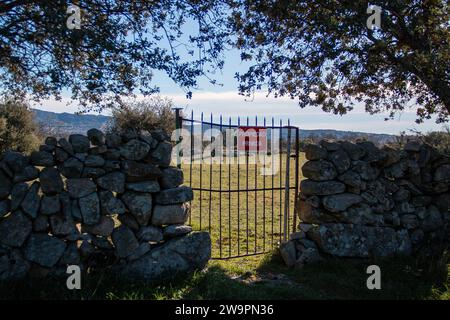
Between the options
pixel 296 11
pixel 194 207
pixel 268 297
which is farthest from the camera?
pixel 194 207

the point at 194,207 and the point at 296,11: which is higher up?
the point at 296,11

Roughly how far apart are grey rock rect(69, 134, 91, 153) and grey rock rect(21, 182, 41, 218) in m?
0.70

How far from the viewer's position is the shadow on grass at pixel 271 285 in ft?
15.5

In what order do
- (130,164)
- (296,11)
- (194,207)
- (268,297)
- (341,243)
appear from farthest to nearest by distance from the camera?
(194,207)
(296,11)
(341,243)
(130,164)
(268,297)

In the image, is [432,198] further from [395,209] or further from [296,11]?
[296,11]

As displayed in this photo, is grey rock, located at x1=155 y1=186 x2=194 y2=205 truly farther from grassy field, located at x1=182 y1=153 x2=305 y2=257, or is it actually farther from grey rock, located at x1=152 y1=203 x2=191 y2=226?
grassy field, located at x1=182 y1=153 x2=305 y2=257

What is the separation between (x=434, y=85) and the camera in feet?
22.7

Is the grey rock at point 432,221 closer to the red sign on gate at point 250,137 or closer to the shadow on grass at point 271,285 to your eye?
the shadow on grass at point 271,285

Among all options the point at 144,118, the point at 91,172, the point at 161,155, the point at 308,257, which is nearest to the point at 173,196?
the point at 161,155

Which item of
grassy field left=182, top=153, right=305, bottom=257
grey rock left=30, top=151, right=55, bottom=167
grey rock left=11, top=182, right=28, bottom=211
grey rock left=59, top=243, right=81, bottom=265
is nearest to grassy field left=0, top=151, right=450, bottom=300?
grey rock left=59, top=243, right=81, bottom=265

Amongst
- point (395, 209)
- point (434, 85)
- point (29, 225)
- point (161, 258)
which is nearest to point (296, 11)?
point (434, 85)

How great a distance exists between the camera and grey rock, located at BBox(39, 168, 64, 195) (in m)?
4.93

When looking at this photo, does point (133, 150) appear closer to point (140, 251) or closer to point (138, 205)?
point (138, 205)
